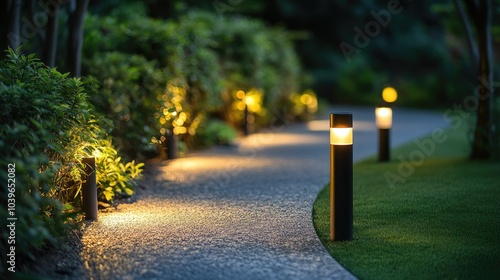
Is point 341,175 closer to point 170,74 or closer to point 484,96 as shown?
point 484,96

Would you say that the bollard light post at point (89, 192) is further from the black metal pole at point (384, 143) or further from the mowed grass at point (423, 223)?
the black metal pole at point (384, 143)

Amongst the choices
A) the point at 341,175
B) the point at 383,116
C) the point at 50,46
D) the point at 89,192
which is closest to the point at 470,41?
the point at 383,116

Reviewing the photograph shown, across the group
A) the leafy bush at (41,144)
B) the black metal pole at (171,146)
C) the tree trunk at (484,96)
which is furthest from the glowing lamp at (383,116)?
the leafy bush at (41,144)

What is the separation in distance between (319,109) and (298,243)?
2434cm

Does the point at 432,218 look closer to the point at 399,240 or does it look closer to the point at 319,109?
the point at 399,240

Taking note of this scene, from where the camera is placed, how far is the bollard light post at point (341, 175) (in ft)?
23.4

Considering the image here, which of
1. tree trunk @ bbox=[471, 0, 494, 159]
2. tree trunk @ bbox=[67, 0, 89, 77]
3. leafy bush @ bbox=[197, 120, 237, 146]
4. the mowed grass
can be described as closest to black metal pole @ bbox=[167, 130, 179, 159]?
leafy bush @ bbox=[197, 120, 237, 146]

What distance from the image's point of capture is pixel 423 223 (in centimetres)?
810

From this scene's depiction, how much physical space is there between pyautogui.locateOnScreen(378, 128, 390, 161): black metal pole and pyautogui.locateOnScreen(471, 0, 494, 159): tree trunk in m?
1.61

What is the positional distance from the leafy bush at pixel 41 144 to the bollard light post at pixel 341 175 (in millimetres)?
2556

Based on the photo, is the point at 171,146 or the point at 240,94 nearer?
the point at 171,146

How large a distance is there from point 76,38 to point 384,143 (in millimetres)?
6160

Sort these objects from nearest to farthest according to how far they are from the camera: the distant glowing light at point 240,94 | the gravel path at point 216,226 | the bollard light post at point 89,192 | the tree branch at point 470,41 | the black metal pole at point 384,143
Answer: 1. the gravel path at point 216,226
2. the bollard light post at point 89,192
3. the tree branch at point 470,41
4. the black metal pole at point 384,143
5. the distant glowing light at point 240,94

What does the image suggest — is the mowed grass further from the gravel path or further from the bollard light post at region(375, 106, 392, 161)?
the bollard light post at region(375, 106, 392, 161)
